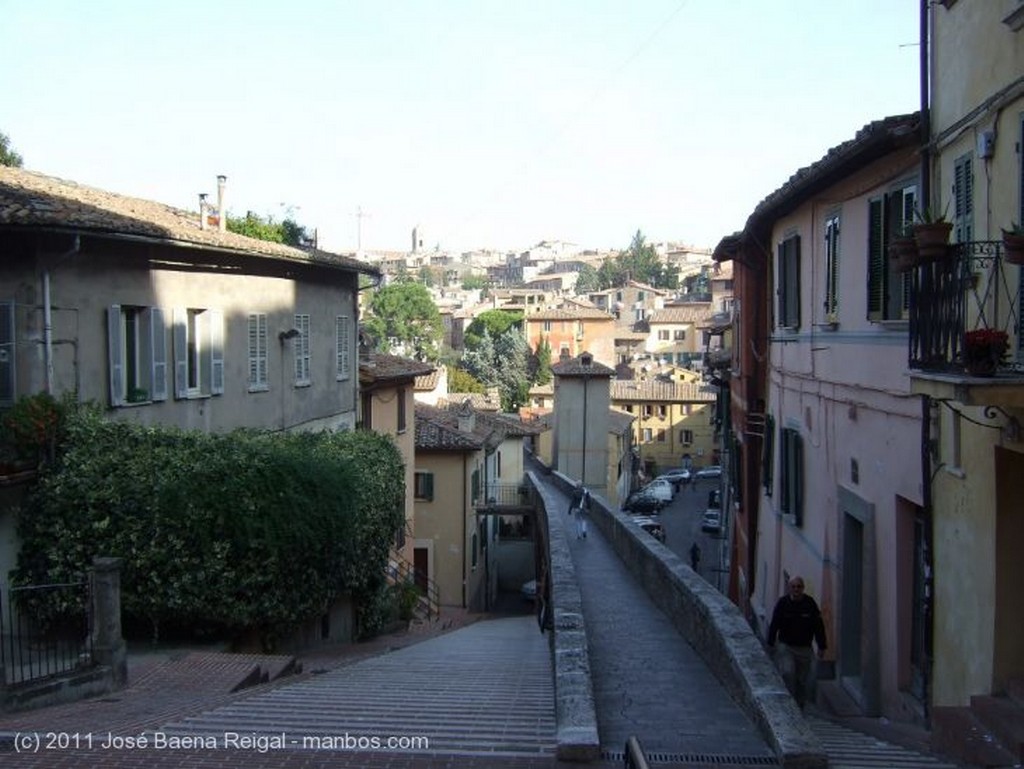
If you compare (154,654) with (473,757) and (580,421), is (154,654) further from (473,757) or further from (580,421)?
(580,421)

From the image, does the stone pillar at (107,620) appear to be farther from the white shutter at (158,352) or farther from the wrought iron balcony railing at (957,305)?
the wrought iron balcony railing at (957,305)

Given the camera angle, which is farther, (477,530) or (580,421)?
(580,421)

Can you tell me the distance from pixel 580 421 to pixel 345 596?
2486cm

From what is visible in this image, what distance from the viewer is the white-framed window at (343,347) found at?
25.2 m

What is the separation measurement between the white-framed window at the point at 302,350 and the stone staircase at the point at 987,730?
53.6 feet

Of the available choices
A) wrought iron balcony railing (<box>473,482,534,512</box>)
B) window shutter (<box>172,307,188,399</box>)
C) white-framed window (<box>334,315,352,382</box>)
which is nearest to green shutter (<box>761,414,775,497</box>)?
window shutter (<box>172,307,188,399</box>)

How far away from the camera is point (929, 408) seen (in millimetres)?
9367

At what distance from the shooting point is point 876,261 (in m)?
11.4

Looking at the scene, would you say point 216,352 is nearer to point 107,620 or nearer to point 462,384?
point 107,620

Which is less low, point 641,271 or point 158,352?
point 641,271

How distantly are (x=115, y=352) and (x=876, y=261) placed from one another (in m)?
10.1

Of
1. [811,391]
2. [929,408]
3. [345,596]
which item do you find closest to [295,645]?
[345,596]

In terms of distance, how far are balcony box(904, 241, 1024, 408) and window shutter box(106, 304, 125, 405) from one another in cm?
1106

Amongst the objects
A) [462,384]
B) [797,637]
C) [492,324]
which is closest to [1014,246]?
[797,637]
